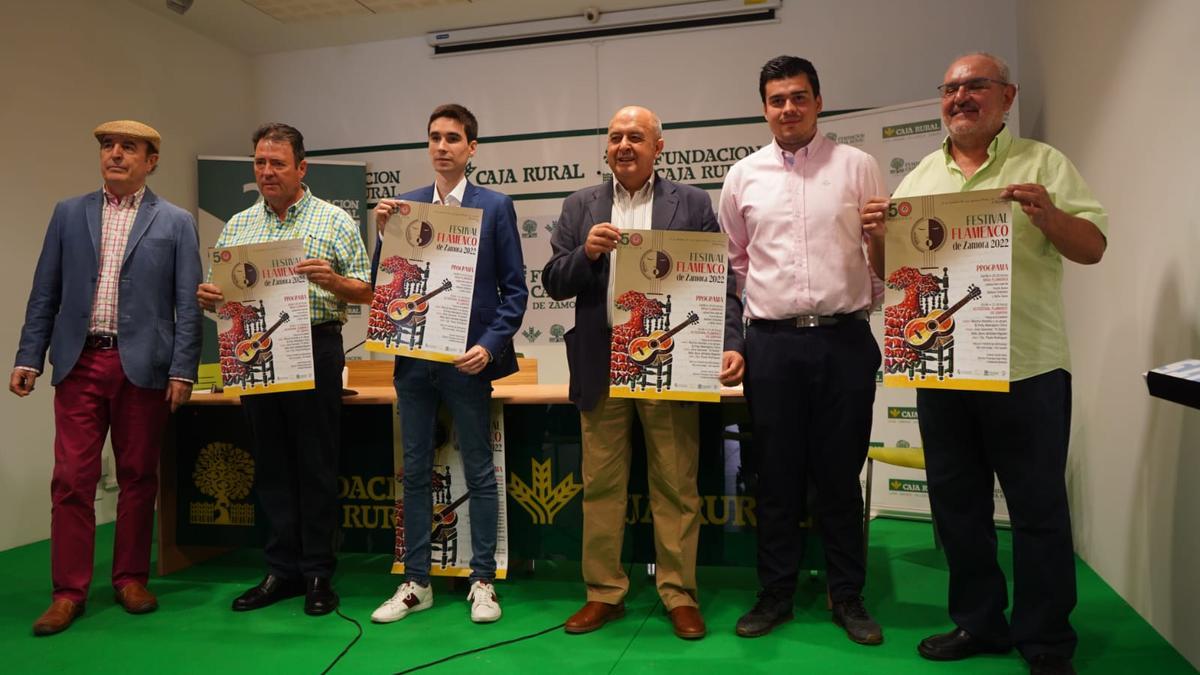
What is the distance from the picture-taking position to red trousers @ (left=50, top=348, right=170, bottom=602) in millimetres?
3027

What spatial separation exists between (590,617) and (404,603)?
2.41ft

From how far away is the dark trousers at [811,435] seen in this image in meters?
2.53

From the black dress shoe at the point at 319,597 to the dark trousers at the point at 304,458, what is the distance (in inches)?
1.3

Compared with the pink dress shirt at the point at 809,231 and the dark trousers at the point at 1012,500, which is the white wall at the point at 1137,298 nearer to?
the dark trousers at the point at 1012,500

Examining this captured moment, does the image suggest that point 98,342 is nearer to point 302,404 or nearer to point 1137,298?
point 302,404

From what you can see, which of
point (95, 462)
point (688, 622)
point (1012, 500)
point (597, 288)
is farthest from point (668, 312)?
point (95, 462)

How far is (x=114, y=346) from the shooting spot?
10.1 feet

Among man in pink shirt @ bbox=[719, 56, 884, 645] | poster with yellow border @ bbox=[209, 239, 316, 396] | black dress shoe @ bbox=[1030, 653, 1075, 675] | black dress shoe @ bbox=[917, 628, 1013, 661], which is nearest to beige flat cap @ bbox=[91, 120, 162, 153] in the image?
poster with yellow border @ bbox=[209, 239, 316, 396]

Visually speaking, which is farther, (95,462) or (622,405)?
(95,462)

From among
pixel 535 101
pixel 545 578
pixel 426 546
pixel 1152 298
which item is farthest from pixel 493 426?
pixel 535 101

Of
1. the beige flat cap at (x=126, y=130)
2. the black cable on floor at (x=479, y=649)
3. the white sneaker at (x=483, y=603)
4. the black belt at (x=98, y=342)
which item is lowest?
the black cable on floor at (x=479, y=649)

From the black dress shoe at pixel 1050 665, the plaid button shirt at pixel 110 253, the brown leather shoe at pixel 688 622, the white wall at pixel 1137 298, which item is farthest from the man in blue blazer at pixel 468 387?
the white wall at pixel 1137 298

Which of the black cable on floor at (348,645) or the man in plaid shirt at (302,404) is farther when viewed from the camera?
the man in plaid shirt at (302,404)

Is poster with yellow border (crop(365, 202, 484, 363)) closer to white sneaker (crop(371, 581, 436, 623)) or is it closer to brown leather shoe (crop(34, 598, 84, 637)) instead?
white sneaker (crop(371, 581, 436, 623))
